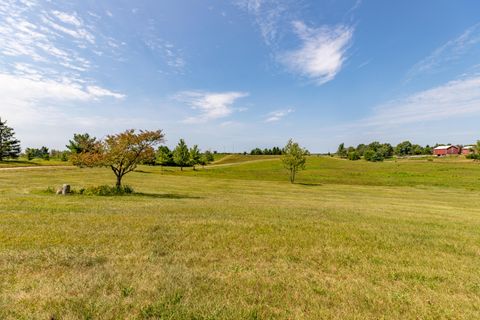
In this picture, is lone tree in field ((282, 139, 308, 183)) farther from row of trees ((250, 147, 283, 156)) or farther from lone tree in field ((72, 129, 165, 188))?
row of trees ((250, 147, 283, 156))

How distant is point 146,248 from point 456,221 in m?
16.6

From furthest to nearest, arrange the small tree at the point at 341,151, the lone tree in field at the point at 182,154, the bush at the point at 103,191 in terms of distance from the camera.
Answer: the small tree at the point at 341,151 < the lone tree in field at the point at 182,154 < the bush at the point at 103,191

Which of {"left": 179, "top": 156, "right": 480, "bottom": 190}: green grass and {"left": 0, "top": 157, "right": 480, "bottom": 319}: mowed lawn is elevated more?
{"left": 0, "top": 157, "right": 480, "bottom": 319}: mowed lawn

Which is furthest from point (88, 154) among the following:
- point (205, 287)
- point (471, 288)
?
point (471, 288)

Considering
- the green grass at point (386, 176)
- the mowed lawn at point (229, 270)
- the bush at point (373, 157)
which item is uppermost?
the bush at point (373, 157)

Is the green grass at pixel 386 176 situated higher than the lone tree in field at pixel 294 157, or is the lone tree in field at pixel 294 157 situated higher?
the lone tree in field at pixel 294 157

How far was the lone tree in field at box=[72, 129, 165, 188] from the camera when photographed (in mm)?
24062

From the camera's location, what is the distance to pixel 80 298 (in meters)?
4.85

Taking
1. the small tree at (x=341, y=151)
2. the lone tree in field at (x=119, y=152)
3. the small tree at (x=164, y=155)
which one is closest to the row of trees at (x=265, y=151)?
the small tree at (x=341, y=151)

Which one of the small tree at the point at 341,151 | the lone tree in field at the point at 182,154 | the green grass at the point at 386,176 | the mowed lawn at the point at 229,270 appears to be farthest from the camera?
the small tree at the point at 341,151

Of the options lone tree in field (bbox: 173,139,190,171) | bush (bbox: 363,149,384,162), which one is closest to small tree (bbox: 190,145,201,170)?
lone tree in field (bbox: 173,139,190,171)

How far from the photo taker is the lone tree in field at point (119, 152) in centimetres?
2406

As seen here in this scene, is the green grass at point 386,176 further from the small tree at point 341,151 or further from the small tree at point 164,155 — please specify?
the small tree at point 341,151

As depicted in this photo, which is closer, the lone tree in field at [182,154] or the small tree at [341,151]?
the lone tree in field at [182,154]
